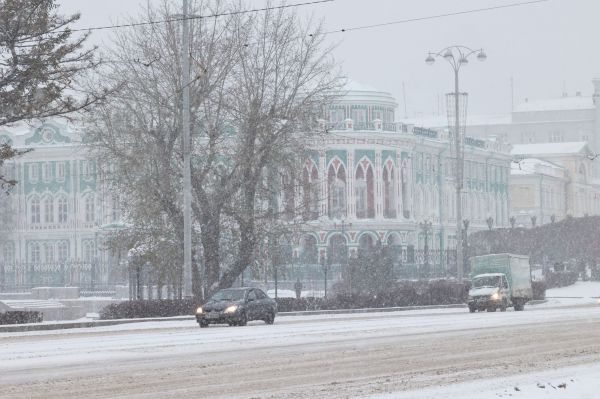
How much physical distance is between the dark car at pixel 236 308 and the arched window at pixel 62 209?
63.5m

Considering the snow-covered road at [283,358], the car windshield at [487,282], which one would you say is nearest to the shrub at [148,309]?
the snow-covered road at [283,358]

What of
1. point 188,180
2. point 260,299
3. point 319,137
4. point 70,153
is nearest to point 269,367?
point 260,299

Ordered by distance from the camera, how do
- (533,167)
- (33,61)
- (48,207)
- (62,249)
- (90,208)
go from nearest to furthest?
1. (33,61)
2. (90,208)
3. (62,249)
4. (48,207)
5. (533,167)

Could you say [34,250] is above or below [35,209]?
below

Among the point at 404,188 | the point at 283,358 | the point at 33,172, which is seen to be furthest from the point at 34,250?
the point at 283,358

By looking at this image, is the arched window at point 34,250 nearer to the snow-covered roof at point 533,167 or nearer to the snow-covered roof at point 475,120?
the snow-covered roof at point 533,167

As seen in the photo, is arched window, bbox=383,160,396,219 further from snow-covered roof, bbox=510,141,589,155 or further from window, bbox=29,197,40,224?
snow-covered roof, bbox=510,141,589,155

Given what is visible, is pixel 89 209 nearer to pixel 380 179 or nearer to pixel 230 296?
pixel 380 179

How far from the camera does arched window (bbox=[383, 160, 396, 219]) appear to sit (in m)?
101

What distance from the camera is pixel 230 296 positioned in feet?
134

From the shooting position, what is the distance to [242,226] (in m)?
51.6

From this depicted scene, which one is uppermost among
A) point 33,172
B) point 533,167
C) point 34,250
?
point 533,167

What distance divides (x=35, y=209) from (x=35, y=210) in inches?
3.0

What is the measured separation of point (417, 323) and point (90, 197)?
222 ft
